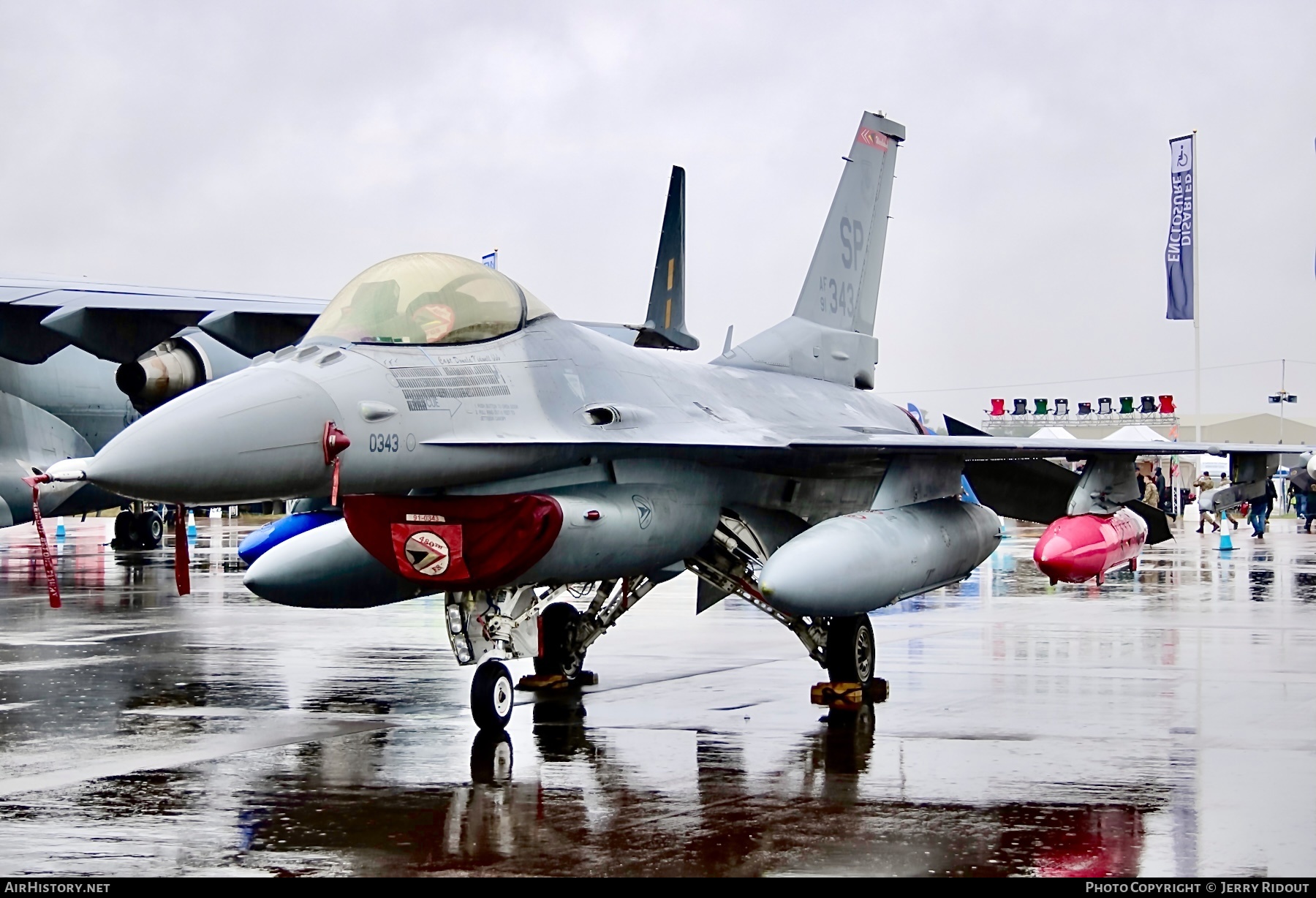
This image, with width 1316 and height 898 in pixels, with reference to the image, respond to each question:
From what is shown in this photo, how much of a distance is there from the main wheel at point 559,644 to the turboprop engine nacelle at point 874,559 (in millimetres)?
2383

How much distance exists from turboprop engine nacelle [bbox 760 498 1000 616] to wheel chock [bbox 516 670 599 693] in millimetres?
2407

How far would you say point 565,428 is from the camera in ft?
29.3

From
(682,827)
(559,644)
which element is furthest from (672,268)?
(682,827)

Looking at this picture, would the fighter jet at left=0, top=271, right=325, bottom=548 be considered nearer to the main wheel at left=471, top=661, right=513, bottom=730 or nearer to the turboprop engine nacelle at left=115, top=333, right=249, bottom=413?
the turboprop engine nacelle at left=115, top=333, right=249, bottom=413

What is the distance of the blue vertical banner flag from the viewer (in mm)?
38375

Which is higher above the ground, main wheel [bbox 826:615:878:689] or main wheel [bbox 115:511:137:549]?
main wheel [bbox 115:511:137:549]

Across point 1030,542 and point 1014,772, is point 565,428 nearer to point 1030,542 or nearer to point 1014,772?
point 1014,772

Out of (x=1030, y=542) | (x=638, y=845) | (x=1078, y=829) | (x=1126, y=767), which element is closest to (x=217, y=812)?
(x=638, y=845)

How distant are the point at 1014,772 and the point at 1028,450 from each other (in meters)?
3.14

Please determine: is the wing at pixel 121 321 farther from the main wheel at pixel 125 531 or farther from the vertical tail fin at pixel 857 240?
the main wheel at pixel 125 531

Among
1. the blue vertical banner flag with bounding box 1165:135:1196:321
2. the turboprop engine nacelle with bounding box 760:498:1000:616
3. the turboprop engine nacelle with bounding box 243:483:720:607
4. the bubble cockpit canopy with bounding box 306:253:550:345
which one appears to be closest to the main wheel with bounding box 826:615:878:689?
the turboprop engine nacelle with bounding box 760:498:1000:616

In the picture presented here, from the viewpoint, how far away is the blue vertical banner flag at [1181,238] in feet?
126

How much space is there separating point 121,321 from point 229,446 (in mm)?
9346

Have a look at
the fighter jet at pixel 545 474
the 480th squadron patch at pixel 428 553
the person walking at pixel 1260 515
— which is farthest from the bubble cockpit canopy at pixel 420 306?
the person walking at pixel 1260 515
